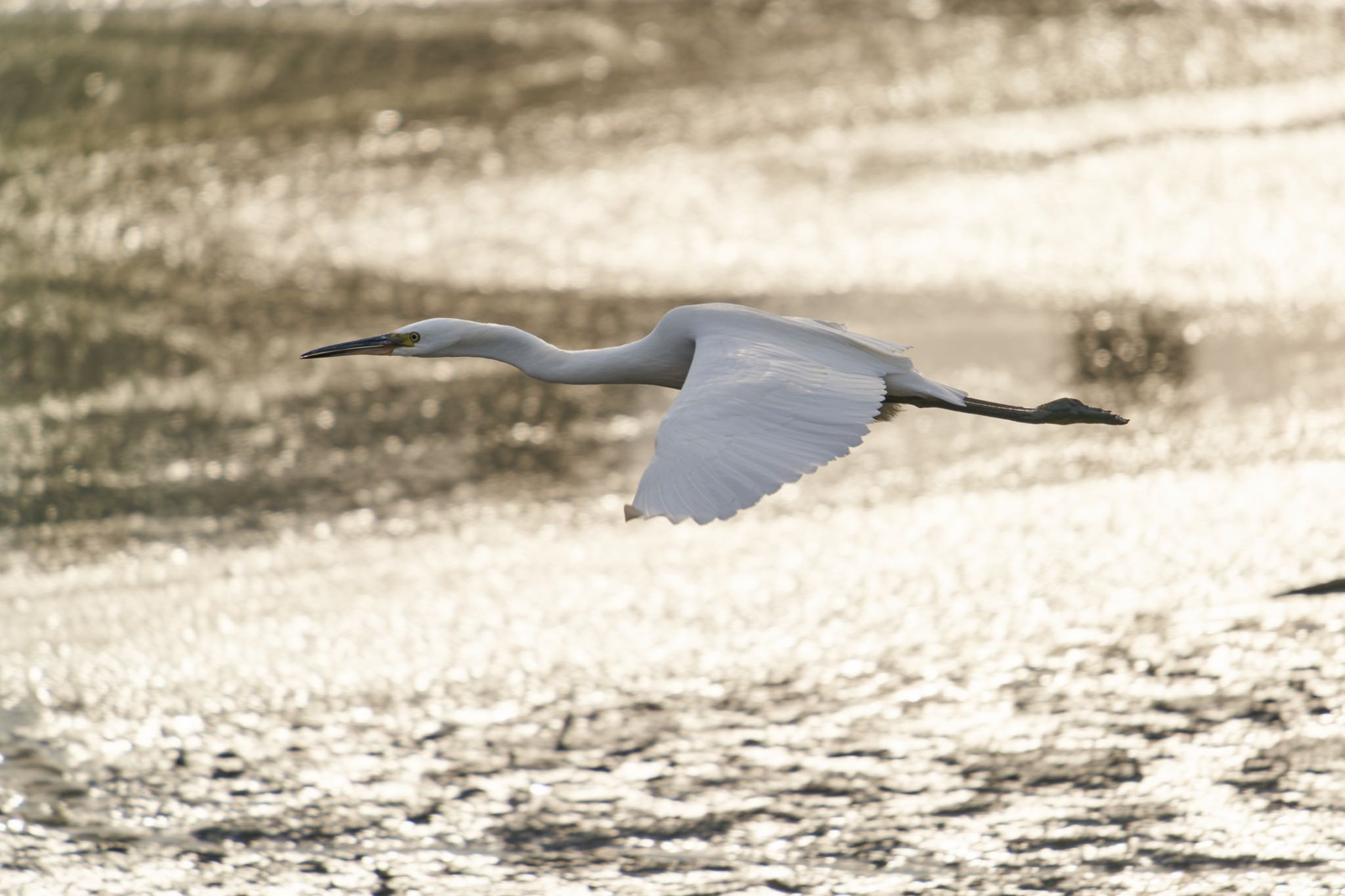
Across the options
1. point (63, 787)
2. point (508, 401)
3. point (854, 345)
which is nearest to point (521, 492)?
point (508, 401)

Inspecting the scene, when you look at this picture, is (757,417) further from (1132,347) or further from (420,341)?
(1132,347)

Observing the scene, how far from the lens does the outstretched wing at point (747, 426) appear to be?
4098 millimetres

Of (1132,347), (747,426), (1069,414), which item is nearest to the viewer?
(747,426)

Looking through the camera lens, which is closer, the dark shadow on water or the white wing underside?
the white wing underside

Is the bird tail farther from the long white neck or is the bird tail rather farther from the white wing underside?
the long white neck

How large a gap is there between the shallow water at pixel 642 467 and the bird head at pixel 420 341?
7.70 feet

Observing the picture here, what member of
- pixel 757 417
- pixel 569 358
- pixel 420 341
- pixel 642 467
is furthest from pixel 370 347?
pixel 642 467

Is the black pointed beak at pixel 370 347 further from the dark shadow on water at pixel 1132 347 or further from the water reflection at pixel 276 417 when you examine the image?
the dark shadow on water at pixel 1132 347

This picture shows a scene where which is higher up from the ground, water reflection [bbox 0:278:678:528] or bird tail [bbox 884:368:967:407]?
bird tail [bbox 884:368:967:407]

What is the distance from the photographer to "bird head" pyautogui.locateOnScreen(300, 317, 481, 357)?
571cm

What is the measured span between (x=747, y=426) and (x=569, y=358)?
131cm

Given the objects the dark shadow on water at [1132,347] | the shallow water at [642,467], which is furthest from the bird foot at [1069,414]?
the dark shadow on water at [1132,347]

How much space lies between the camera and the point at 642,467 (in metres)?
10.2

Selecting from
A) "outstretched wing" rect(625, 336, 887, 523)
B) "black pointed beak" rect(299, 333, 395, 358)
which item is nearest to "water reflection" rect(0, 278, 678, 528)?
"black pointed beak" rect(299, 333, 395, 358)
